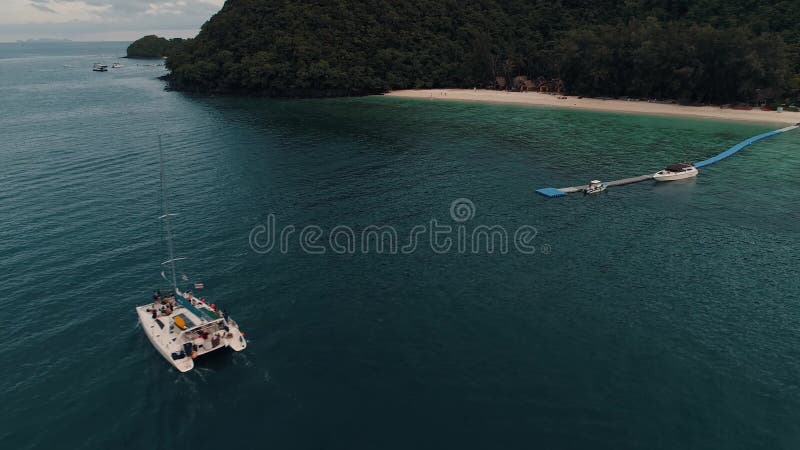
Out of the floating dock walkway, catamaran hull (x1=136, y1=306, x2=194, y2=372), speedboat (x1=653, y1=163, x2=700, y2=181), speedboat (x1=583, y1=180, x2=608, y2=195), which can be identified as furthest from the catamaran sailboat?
speedboat (x1=653, y1=163, x2=700, y2=181)

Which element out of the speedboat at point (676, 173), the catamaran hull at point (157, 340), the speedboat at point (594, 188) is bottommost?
the catamaran hull at point (157, 340)

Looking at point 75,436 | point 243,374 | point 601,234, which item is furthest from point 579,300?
point 75,436

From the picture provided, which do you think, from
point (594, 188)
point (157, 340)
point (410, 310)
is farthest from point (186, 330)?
point (594, 188)

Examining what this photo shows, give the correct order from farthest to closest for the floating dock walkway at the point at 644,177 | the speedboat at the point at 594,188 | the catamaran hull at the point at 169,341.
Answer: the speedboat at the point at 594,188, the floating dock walkway at the point at 644,177, the catamaran hull at the point at 169,341

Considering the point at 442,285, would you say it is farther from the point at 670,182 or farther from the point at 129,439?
the point at 670,182

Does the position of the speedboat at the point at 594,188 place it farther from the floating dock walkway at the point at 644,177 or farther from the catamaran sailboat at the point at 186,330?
the catamaran sailboat at the point at 186,330

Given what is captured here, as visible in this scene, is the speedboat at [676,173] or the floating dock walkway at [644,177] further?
the speedboat at [676,173]

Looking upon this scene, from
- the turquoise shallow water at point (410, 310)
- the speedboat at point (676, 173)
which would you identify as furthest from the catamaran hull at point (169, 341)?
the speedboat at point (676, 173)
